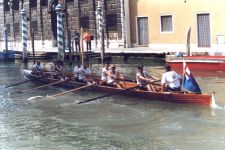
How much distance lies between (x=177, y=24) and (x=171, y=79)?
1647 cm

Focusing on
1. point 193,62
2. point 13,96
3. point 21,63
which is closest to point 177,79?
point 13,96

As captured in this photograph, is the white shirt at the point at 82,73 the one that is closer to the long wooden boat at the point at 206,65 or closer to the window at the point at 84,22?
the long wooden boat at the point at 206,65

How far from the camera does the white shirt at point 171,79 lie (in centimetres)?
1672

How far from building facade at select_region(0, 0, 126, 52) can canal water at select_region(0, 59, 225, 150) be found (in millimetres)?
14368

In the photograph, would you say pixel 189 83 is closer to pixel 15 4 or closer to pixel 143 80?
pixel 143 80

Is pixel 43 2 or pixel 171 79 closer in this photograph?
pixel 171 79

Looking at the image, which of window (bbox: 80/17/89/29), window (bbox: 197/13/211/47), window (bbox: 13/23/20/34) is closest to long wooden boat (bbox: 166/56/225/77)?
window (bbox: 197/13/211/47)

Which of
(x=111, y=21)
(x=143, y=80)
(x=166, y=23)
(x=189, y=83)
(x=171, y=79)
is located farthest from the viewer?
(x=111, y=21)

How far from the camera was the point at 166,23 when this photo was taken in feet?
110

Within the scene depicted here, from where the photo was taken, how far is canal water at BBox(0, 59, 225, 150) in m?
12.8

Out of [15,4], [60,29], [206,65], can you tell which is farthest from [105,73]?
[15,4]

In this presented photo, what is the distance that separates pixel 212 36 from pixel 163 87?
14443mm

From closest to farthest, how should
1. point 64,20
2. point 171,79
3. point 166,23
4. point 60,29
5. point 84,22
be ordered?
1. point 171,79
2. point 60,29
3. point 166,23
4. point 84,22
5. point 64,20

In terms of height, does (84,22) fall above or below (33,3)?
below
